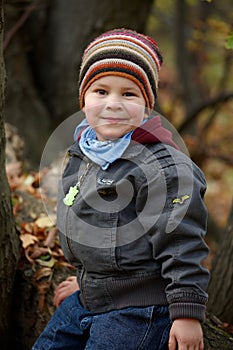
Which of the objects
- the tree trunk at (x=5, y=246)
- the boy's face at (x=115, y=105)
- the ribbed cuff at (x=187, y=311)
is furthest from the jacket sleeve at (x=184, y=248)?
the tree trunk at (x=5, y=246)

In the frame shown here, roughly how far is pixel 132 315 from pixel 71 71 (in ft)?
12.8

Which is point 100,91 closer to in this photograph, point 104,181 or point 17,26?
point 104,181

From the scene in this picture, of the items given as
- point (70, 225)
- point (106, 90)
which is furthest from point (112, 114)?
point (70, 225)

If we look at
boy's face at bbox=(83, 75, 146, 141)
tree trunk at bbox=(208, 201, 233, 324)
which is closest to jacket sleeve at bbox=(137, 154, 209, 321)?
boy's face at bbox=(83, 75, 146, 141)

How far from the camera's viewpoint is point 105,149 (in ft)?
8.13

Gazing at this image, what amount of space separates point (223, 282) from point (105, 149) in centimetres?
148

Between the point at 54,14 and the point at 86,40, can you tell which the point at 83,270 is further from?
the point at 54,14

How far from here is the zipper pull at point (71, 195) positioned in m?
2.58

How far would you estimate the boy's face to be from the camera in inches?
95.3

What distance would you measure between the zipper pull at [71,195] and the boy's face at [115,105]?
31 cm

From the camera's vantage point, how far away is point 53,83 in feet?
19.4

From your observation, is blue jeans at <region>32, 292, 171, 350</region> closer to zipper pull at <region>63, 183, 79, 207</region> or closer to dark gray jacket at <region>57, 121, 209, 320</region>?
dark gray jacket at <region>57, 121, 209, 320</region>

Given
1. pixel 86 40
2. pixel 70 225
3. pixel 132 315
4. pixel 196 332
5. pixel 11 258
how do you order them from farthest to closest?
pixel 86 40 → pixel 11 258 → pixel 70 225 → pixel 132 315 → pixel 196 332

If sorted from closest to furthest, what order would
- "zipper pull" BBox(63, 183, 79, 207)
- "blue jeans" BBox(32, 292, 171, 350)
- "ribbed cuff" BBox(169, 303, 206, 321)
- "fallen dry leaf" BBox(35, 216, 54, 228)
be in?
"ribbed cuff" BBox(169, 303, 206, 321), "blue jeans" BBox(32, 292, 171, 350), "zipper pull" BBox(63, 183, 79, 207), "fallen dry leaf" BBox(35, 216, 54, 228)
